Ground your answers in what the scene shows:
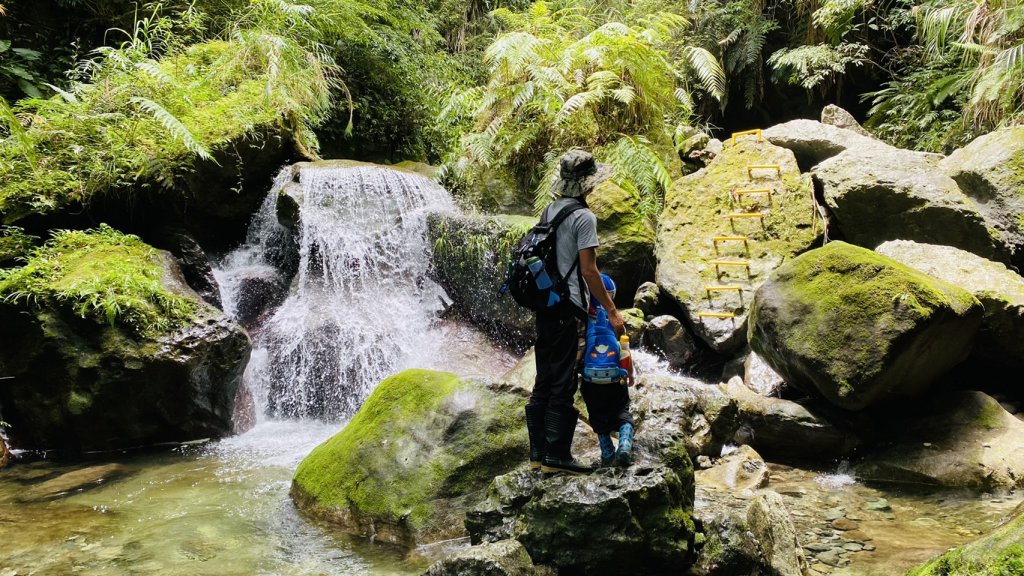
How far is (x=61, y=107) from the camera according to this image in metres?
7.86

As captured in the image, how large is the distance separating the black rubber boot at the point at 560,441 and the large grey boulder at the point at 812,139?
750cm

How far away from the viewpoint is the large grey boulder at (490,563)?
9.50 feet

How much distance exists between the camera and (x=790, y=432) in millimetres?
5516

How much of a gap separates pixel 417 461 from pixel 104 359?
384cm

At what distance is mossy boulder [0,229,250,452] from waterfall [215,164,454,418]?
1063 mm

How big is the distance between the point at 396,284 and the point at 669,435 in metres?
6.07

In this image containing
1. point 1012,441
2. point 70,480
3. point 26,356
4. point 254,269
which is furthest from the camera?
point 254,269

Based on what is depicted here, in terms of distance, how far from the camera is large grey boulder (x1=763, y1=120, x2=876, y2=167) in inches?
357

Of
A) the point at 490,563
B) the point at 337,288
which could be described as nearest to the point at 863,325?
the point at 490,563

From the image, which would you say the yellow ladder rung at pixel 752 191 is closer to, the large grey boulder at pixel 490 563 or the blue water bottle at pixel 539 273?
the blue water bottle at pixel 539 273

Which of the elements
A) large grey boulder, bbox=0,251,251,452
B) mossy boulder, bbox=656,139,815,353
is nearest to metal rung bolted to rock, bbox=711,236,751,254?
mossy boulder, bbox=656,139,815,353

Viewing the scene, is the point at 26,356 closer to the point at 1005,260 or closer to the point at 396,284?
the point at 396,284

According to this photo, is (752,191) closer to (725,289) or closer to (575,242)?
(725,289)

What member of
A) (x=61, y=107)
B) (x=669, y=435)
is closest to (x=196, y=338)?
(x=61, y=107)
